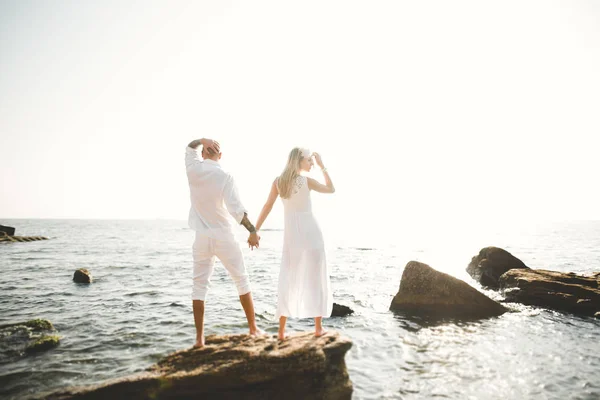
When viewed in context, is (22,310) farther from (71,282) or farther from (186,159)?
(186,159)

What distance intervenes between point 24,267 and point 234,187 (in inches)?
971

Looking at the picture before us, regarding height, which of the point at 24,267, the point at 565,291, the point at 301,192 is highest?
the point at 301,192

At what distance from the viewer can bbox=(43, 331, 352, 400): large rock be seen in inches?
182

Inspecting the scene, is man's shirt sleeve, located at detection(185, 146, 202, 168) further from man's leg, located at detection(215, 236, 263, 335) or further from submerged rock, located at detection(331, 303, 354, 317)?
submerged rock, located at detection(331, 303, 354, 317)

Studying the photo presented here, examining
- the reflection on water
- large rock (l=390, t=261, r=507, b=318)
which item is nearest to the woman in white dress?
the reflection on water

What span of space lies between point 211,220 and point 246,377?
2416mm

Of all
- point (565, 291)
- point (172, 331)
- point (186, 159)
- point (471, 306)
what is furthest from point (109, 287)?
point (565, 291)

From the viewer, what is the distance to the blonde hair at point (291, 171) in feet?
18.9

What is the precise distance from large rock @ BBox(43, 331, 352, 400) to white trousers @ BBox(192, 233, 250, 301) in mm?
1077

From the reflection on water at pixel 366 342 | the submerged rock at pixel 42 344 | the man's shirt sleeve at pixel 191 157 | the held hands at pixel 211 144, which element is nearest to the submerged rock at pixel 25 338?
the submerged rock at pixel 42 344

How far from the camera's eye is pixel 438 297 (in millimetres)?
11344

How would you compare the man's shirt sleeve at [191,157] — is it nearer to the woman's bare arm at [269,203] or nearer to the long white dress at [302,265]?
the woman's bare arm at [269,203]

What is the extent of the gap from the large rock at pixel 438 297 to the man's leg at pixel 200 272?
7.67m

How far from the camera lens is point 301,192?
19.1 ft
